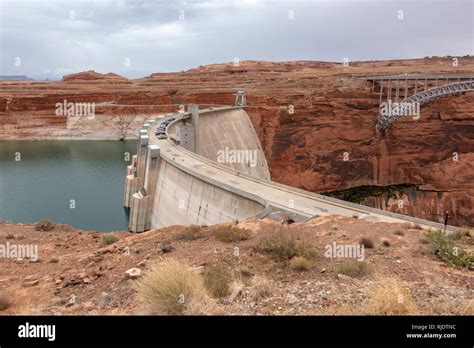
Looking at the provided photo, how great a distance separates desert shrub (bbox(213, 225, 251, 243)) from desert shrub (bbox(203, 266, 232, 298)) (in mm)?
3118

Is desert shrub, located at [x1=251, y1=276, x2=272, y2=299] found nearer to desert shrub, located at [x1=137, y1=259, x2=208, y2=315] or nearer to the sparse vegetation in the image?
the sparse vegetation

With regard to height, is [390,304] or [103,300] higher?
[390,304]

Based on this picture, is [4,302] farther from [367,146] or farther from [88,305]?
[367,146]

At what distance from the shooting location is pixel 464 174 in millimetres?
45938

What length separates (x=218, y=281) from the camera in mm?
8219

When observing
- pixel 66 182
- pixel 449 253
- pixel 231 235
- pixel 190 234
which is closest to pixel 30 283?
pixel 190 234

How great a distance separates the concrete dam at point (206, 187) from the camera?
19.8 meters

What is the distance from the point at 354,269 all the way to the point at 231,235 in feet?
15.9

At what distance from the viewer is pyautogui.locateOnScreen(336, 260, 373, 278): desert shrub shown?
29.5 ft

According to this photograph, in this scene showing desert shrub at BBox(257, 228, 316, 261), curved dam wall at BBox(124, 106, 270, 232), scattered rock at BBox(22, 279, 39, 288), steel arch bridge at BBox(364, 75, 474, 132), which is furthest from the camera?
steel arch bridge at BBox(364, 75, 474, 132)

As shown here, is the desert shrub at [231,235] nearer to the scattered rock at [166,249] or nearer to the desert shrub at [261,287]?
the scattered rock at [166,249]

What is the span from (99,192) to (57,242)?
2188 cm

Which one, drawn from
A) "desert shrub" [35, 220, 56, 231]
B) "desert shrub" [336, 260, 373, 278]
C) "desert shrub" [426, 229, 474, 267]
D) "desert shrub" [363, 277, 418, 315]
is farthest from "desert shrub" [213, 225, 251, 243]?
"desert shrub" [35, 220, 56, 231]
